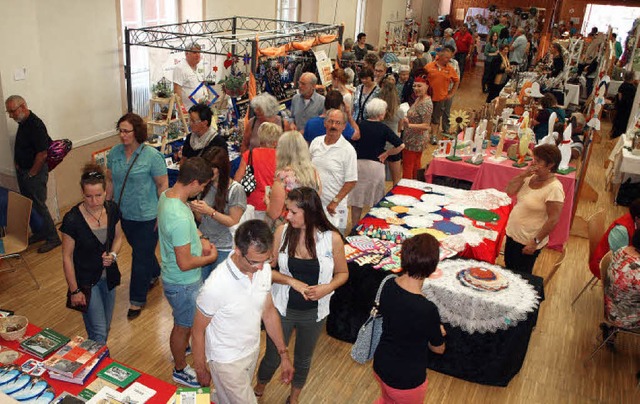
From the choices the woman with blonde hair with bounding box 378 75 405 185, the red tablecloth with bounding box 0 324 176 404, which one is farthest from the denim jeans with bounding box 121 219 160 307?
the woman with blonde hair with bounding box 378 75 405 185

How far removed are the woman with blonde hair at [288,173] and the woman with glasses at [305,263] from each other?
1.73 ft

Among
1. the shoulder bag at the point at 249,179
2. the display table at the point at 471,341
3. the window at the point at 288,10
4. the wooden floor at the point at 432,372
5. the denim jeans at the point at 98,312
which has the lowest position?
the wooden floor at the point at 432,372

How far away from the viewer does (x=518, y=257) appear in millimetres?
4180

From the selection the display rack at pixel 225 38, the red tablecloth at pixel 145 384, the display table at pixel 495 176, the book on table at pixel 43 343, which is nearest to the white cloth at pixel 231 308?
the red tablecloth at pixel 145 384

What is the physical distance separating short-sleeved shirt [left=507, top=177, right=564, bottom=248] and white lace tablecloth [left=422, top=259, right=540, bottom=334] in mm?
617

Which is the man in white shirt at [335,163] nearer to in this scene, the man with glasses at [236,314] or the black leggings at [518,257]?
the black leggings at [518,257]

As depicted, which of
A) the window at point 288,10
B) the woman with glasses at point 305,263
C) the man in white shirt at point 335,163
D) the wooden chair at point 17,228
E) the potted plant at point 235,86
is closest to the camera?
the woman with glasses at point 305,263

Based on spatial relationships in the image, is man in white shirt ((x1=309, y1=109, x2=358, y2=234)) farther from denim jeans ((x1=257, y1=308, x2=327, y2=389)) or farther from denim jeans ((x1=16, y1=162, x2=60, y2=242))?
denim jeans ((x1=16, y1=162, x2=60, y2=242))

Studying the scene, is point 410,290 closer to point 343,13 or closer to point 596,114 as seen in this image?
point 596,114

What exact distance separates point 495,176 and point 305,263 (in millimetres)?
3461

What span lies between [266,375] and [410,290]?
114cm

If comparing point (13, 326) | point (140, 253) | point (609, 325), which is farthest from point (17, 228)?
point (609, 325)

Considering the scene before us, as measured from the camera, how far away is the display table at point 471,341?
346 centimetres

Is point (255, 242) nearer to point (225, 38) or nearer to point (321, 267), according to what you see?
point (321, 267)
